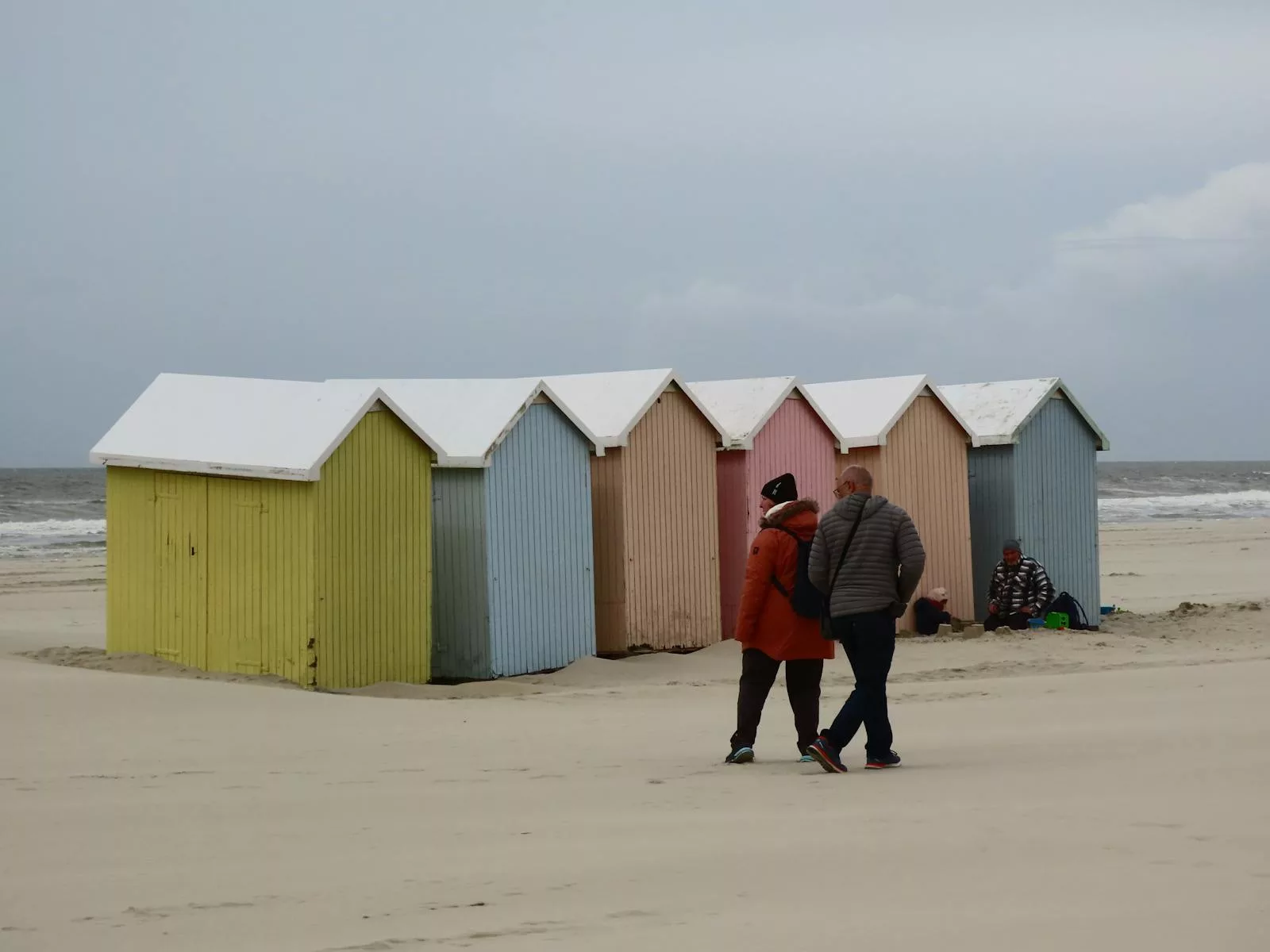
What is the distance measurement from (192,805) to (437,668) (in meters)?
6.69

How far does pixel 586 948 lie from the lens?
4.90 m

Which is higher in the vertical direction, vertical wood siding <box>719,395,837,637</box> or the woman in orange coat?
vertical wood siding <box>719,395,837,637</box>

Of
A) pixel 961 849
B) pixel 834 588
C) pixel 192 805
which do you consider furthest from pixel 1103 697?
pixel 192 805

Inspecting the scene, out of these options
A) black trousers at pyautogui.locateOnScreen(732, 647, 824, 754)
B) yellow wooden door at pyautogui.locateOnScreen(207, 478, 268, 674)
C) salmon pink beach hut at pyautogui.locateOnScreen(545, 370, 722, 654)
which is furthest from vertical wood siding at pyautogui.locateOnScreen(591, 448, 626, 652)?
black trousers at pyautogui.locateOnScreen(732, 647, 824, 754)

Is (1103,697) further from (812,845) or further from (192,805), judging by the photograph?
(192,805)

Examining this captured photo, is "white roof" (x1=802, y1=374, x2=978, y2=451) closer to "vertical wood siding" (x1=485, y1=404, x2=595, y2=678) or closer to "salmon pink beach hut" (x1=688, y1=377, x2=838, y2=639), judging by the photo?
"salmon pink beach hut" (x1=688, y1=377, x2=838, y2=639)

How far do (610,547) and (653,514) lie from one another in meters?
0.57

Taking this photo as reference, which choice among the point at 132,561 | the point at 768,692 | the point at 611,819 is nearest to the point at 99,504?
the point at 132,561

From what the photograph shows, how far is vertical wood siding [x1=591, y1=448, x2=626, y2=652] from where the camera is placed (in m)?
14.9

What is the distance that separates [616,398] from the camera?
1557 centimetres

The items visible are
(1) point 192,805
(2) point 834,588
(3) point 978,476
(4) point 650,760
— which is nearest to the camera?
(1) point 192,805

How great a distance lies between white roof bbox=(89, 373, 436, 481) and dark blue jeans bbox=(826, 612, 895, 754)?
5603mm

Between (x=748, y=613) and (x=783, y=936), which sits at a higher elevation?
(x=748, y=613)

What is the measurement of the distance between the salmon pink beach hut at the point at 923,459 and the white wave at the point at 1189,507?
37.7 meters
